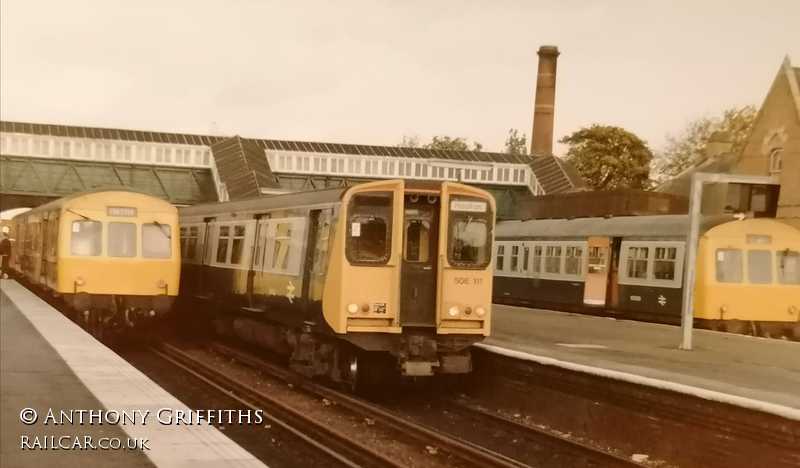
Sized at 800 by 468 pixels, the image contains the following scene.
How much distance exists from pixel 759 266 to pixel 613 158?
3353 cm

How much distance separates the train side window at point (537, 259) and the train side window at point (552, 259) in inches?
13.1

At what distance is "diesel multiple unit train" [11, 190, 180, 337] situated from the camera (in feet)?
56.9

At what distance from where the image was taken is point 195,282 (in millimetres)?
20906

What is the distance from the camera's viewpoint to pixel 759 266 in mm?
20109

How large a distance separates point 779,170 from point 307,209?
2190 centimetres

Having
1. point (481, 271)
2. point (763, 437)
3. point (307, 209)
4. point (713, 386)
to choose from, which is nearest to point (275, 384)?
point (307, 209)

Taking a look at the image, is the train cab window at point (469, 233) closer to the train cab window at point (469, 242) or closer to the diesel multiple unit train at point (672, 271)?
the train cab window at point (469, 242)

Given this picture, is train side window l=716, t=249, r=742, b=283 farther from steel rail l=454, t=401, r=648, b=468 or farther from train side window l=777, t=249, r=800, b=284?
steel rail l=454, t=401, r=648, b=468

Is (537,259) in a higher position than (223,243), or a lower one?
lower

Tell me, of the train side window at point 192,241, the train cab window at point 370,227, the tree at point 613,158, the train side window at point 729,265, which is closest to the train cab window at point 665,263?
the train side window at point 729,265

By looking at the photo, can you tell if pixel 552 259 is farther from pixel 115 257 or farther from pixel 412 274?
pixel 412 274

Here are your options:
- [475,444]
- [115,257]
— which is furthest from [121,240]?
[475,444]

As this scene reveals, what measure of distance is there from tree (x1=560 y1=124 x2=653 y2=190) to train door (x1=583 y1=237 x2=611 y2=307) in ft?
95.2

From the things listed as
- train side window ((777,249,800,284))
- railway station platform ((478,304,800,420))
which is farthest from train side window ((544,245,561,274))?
train side window ((777,249,800,284))
